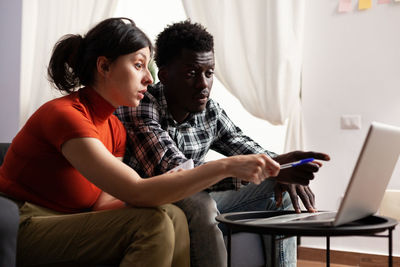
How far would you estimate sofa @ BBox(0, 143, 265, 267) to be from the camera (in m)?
1.62

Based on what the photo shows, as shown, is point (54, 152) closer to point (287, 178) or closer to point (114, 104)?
point (114, 104)

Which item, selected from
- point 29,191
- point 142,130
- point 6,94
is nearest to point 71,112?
point 29,191

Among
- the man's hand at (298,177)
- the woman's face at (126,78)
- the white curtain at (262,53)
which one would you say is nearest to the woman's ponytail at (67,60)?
the woman's face at (126,78)

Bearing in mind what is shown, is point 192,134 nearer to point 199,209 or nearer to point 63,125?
point 199,209

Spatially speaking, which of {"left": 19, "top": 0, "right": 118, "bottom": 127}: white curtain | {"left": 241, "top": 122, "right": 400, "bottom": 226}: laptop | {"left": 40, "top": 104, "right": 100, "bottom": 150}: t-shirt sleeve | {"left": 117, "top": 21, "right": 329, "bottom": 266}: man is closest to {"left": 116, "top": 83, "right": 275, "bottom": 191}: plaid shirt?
{"left": 117, "top": 21, "right": 329, "bottom": 266}: man

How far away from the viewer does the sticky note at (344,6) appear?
274 cm

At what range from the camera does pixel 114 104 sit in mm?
1357

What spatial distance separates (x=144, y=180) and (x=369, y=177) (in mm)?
500

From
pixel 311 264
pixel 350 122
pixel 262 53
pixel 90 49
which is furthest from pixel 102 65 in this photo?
pixel 311 264

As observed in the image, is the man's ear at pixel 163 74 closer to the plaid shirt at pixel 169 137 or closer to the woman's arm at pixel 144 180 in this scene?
the plaid shirt at pixel 169 137

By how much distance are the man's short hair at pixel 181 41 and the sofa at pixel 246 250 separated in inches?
27.1

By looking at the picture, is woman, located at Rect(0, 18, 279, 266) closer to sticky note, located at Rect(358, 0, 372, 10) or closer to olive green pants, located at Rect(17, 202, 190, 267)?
olive green pants, located at Rect(17, 202, 190, 267)

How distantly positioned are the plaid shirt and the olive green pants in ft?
1.34

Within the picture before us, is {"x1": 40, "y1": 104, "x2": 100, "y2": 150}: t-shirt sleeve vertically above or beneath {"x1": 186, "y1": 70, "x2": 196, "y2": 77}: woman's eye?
beneath
